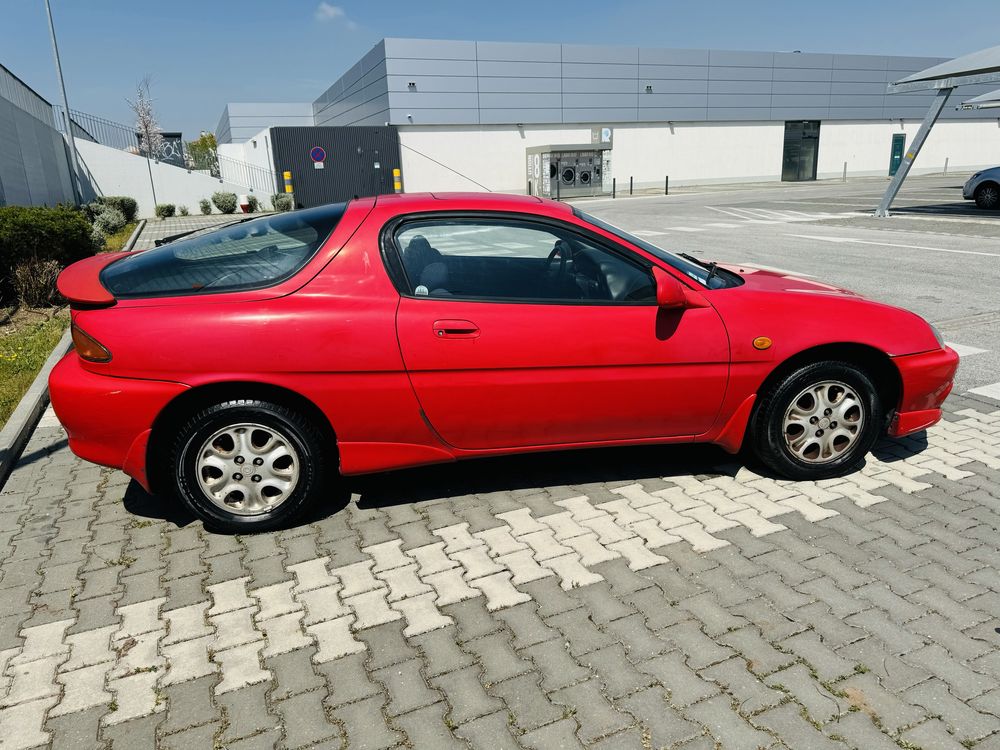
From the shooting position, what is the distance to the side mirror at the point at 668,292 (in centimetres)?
346

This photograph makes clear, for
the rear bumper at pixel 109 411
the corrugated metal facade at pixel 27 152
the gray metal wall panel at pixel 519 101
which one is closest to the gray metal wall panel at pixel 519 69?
the gray metal wall panel at pixel 519 101

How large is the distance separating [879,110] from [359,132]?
38654mm

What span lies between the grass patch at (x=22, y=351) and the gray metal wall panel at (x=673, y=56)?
141ft

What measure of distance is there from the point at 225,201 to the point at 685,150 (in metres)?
28.8

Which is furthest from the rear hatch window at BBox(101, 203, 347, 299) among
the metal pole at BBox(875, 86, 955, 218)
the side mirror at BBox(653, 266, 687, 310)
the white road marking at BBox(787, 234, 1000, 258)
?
the metal pole at BBox(875, 86, 955, 218)

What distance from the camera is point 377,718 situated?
2.36 m

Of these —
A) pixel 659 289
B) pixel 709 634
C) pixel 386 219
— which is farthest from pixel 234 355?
pixel 709 634

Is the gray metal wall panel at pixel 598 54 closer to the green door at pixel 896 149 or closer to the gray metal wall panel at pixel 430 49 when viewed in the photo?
the gray metal wall panel at pixel 430 49

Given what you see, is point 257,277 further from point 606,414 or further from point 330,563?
point 606,414

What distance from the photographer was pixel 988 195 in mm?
20297

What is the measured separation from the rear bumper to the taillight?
8cm

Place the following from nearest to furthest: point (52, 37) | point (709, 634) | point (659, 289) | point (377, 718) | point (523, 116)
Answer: point (377, 718)
point (709, 634)
point (659, 289)
point (52, 37)
point (523, 116)

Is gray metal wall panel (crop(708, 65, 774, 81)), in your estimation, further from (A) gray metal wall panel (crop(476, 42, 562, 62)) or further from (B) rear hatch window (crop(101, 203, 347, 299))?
(B) rear hatch window (crop(101, 203, 347, 299))

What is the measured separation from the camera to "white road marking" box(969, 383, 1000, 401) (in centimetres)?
529
